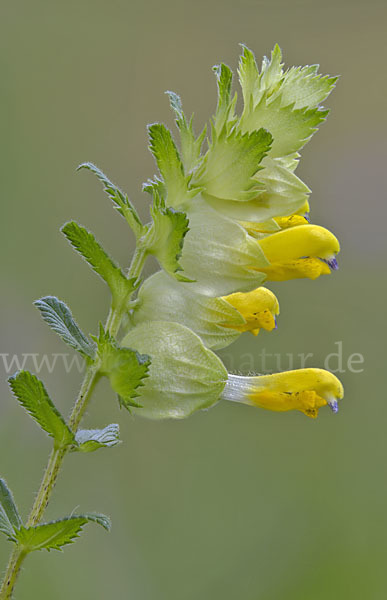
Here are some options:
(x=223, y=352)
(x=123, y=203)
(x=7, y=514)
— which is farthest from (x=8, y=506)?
(x=223, y=352)

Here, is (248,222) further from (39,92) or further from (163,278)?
(39,92)

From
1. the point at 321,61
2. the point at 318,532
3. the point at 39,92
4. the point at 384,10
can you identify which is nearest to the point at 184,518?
the point at 318,532

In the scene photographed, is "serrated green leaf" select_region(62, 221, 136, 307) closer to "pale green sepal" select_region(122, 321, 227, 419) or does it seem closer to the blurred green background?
"pale green sepal" select_region(122, 321, 227, 419)

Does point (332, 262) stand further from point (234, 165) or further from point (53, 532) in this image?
point (53, 532)

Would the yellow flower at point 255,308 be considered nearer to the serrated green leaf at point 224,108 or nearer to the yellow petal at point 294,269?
the yellow petal at point 294,269

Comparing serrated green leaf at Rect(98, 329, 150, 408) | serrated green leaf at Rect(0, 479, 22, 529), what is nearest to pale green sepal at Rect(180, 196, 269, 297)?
serrated green leaf at Rect(98, 329, 150, 408)

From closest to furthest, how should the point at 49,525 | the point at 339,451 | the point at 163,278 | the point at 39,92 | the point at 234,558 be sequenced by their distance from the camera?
the point at 49,525 < the point at 163,278 < the point at 234,558 < the point at 339,451 < the point at 39,92

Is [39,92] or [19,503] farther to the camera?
[39,92]
